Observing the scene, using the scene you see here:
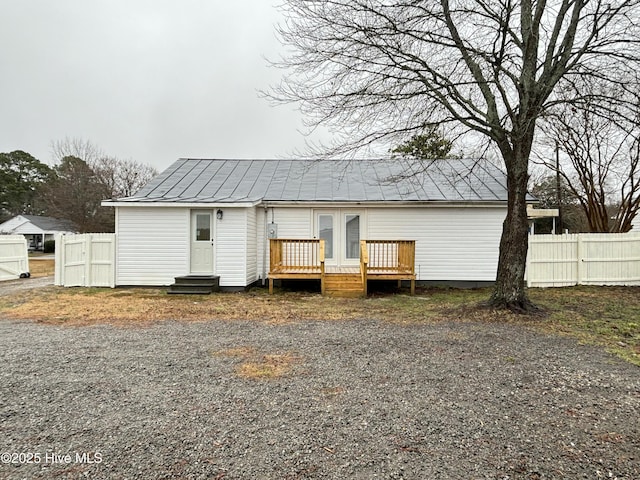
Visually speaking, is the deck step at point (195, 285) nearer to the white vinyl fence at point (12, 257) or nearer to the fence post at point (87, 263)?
the fence post at point (87, 263)

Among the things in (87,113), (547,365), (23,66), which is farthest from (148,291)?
(87,113)

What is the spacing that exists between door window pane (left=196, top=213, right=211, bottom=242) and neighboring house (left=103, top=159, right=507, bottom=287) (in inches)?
1.2

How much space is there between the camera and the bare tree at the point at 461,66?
6.64 metres

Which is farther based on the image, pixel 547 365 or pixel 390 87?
pixel 390 87

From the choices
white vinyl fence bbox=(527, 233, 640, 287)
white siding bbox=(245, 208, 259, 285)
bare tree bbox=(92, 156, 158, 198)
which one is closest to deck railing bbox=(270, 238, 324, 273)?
white siding bbox=(245, 208, 259, 285)

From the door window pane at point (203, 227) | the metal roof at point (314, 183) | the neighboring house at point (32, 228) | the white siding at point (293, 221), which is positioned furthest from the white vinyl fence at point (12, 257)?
the neighboring house at point (32, 228)

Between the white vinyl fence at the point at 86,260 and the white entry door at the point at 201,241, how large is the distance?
2342mm

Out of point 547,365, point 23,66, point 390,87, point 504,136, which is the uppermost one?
point 23,66

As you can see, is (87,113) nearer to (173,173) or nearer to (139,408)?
(173,173)

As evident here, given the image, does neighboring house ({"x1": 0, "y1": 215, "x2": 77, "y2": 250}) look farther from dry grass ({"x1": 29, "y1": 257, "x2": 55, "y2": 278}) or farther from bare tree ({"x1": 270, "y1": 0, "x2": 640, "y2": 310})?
bare tree ({"x1": 270, "y1": 0, "x2": 640, "y2": 310})

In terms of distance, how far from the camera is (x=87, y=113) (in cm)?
2456

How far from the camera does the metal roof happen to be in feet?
36.4

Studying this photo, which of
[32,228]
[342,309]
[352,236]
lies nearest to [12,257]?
[352,236]

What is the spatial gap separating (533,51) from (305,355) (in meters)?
7.03
